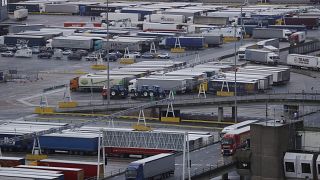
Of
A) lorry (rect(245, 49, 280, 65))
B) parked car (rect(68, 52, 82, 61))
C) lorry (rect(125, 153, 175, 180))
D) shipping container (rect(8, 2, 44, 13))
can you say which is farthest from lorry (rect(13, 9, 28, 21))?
lorry (rect(125, 153, 175, 180))

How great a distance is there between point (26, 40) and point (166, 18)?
19145 mm

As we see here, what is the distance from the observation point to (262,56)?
8969 cm

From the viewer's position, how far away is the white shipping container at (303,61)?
86.2 meters

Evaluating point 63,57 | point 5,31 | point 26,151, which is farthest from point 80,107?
point 5,31

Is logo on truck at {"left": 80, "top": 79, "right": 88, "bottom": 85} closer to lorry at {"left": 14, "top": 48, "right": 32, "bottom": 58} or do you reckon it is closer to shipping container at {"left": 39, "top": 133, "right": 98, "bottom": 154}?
lorry at {"left": 14, "top": 48, "right": 32, "bottom": 58}

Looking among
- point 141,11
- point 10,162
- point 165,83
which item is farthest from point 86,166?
point 141,11

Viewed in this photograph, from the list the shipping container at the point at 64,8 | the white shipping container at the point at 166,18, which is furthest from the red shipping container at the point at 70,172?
the shipping container at the point at 64,8

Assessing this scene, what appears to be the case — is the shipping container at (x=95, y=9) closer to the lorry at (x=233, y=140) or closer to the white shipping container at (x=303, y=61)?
the white shipping container at (x=303, y=61)

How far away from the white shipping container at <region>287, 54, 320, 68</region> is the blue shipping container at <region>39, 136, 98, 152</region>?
32.8 metres

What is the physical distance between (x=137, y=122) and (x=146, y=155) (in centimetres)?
1033

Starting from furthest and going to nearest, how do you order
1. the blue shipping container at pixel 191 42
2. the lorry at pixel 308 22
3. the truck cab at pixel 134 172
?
the lorry at pixel 308 22, the blue shipping container at pixel 191 42, the truck cab at pixel 134 172

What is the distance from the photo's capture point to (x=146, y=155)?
180ft

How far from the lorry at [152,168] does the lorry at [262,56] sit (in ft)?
136

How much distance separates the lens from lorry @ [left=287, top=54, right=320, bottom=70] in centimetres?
8625
